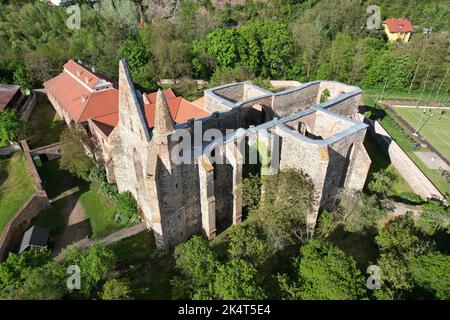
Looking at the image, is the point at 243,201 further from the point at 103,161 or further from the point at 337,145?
the point at 103,161

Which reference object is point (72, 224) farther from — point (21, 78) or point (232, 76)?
point (21, 78)

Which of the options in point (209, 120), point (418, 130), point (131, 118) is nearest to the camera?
point (131, 118)

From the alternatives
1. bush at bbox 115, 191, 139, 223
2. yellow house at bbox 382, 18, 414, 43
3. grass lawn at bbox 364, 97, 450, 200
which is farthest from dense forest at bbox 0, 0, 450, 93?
bush at bbox 115, 191, 139, 223

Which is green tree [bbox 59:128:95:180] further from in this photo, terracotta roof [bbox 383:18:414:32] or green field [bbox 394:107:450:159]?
terracotta roof [bbox 383:18:414:32]

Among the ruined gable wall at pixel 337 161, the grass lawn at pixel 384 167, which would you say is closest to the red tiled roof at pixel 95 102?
Answer: the ruined gable wall at pixel 337 161

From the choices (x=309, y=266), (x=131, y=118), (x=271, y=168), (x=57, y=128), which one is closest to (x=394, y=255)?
(x=309, y=266)
